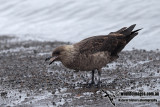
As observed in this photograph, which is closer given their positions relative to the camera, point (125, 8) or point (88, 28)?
point (88, 28)

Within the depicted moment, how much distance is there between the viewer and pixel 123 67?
1153 cm

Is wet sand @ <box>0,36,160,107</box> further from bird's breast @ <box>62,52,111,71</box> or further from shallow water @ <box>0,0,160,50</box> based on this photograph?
shallow water @ <box>0,0,160,50</box>

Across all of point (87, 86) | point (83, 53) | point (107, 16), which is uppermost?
point (107, 16)

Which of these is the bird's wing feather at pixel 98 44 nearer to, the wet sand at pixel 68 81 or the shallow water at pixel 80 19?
the wet sand at pixel 68 81

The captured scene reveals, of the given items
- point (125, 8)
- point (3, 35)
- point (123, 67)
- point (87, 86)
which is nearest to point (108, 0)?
point (125, 8)

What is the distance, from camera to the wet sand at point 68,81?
884 cm

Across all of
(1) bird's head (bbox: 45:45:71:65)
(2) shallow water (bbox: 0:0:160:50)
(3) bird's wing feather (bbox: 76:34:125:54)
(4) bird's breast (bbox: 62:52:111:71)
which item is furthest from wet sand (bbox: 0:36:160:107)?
(2) shallow water (bbox: 0:0:160:50)

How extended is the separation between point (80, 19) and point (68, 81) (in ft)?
32.6

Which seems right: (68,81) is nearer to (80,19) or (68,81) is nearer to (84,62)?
(84,62)

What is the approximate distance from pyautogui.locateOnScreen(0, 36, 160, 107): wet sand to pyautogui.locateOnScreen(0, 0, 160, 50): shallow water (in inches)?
132

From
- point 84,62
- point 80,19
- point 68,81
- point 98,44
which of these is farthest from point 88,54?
point 80,19

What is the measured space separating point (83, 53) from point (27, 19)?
41.2 ft

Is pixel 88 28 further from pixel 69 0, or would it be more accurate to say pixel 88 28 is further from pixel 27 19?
pixel 69 0

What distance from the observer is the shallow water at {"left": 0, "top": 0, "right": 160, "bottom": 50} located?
17656 millimetres
